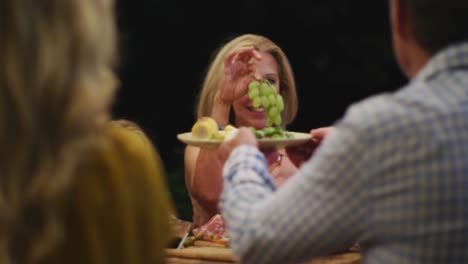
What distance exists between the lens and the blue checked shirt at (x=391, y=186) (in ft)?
4.82

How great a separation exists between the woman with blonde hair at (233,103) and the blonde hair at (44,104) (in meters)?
2.36

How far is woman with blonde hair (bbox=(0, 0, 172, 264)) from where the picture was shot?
4.14ft

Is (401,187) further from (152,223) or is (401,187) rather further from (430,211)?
(152,223)

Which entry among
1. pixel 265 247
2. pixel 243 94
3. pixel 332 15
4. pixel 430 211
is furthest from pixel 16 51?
pixel 332 15

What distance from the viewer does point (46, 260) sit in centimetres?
131

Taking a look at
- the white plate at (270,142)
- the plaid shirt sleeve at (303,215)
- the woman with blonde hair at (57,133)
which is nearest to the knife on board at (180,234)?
the white plate at (270,142)

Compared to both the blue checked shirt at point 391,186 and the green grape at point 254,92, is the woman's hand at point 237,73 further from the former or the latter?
the blue checked shirt at point 391,186

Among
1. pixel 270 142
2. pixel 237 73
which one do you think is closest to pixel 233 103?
pixel 237 73

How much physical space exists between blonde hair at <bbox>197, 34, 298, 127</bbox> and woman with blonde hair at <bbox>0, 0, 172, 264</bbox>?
2689 millimetres

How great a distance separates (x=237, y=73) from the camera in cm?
388

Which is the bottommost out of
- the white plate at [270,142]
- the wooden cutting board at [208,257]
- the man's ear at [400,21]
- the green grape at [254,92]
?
the wooden cutting board at [208,257]

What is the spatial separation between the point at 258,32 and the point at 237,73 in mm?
2421

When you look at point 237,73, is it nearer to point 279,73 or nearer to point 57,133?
point 279,73

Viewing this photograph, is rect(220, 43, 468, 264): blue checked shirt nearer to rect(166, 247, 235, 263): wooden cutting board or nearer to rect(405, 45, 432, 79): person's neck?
rect(405, 45, 432, 79): person's neck
